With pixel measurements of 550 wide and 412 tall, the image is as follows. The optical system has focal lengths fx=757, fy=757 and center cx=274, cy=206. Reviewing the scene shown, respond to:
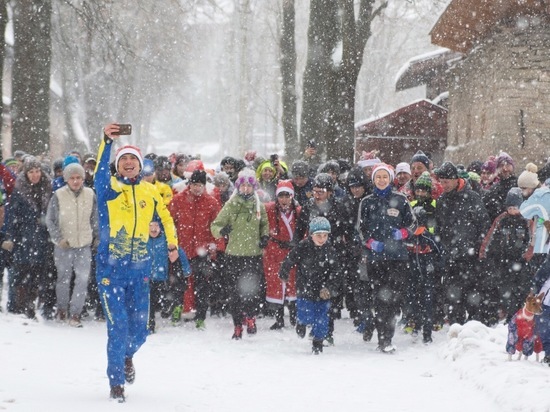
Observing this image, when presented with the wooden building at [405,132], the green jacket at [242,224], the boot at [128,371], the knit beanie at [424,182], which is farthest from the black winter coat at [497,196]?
the wooden building at [405,132]

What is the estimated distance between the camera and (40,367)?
21.0 feet

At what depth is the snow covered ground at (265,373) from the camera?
18.1 ft

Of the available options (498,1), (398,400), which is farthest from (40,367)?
(498,1)

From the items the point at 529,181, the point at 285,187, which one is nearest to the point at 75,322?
the point at 285,187

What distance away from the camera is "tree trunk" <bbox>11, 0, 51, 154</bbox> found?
48.0 ft

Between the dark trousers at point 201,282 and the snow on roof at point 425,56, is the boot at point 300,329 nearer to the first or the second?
the dark trousers at point 201,282

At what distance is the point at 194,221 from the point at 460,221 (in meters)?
3.20

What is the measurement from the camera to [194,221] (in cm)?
937

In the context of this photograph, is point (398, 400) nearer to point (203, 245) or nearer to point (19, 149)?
point (203, 245)

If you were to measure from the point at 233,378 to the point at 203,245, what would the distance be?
9.71ft

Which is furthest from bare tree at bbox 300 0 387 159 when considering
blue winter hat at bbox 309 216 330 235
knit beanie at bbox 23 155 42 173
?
knit beanie at bbox 23 155 42 173

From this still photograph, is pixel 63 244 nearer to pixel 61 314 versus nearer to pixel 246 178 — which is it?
A: pixel 61 314

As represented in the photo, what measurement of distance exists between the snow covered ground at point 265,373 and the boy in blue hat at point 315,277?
34cm

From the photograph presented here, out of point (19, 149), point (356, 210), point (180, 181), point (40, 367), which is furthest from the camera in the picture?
point (19, 149)
